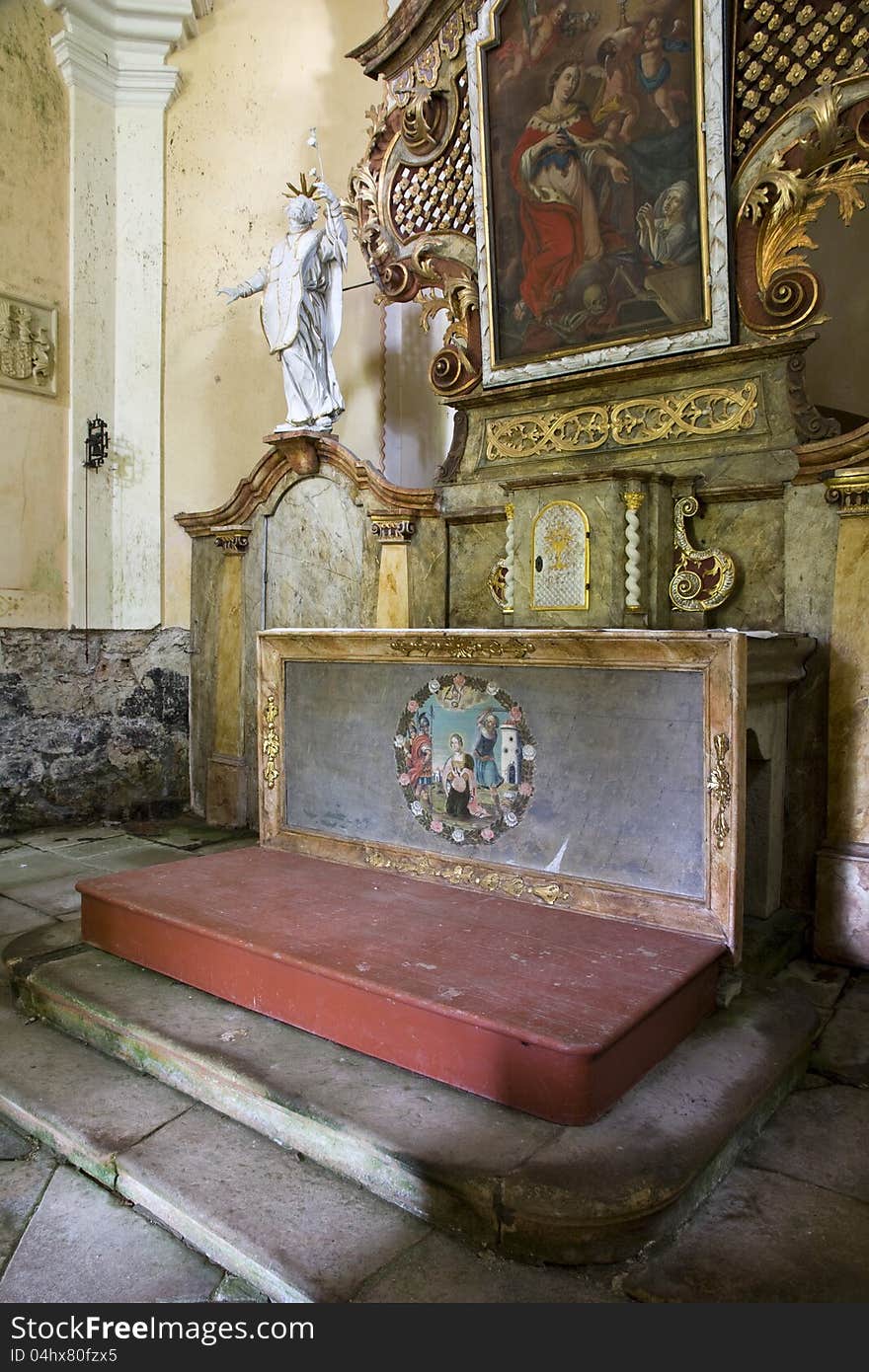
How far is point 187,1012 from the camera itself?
2.46 m

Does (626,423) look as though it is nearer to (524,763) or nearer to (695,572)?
(695,572)

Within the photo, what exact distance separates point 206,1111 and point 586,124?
387cm

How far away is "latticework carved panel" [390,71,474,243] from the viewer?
4227 mm

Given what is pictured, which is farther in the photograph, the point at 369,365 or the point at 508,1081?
the point at 369,365

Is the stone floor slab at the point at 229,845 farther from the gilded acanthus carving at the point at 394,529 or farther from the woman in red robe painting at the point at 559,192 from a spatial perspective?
the woman in red robe painting at the point at 559,192

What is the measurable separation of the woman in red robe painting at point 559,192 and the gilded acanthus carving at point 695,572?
1.13 meters

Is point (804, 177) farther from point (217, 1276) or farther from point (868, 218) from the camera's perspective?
point (217, 1276)

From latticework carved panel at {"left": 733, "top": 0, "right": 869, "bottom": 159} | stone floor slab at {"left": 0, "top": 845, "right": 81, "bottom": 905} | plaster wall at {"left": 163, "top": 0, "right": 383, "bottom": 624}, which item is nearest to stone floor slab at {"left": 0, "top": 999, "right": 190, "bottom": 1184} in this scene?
stone floor slab at {"left": 0, "top": 845, "right": 81, "bottom": 905}

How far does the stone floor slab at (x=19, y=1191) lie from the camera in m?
1.76

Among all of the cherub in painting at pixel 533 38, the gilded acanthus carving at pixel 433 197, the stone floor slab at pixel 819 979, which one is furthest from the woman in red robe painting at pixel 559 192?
the stone floor slab at pixel 819 979

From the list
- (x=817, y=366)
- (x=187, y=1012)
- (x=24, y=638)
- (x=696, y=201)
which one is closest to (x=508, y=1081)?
(x=187, y=1012)

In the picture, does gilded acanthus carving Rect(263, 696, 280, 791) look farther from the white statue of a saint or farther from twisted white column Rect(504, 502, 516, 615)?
the white statue of a saint

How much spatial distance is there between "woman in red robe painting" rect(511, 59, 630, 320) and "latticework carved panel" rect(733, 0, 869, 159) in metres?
0.50

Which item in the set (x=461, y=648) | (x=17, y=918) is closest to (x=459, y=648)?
(x=461, y=648)
